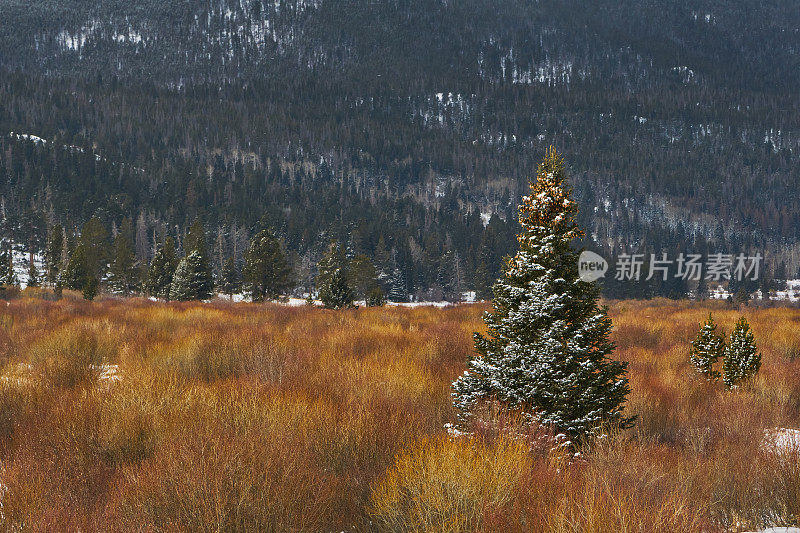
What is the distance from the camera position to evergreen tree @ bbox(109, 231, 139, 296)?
181 ft

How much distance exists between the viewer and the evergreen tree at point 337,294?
93.6ft

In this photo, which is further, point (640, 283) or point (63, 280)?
point (640, 283)

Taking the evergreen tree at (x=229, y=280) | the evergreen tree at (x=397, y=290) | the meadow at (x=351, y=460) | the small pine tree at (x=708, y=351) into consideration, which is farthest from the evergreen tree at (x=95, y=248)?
the small pine tree at (x=708, y=351)

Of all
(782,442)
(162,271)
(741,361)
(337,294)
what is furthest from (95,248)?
(782,442)

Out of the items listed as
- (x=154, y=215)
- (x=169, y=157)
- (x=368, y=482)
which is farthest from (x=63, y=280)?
(x=169, y=157)

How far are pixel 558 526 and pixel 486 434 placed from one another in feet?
6.69

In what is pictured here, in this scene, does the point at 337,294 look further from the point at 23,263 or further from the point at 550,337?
the point at 23,263

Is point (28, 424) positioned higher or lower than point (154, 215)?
lower

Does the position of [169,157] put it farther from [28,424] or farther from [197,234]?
[28,424]

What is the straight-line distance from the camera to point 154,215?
11069cm

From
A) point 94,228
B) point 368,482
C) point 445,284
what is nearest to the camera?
point 368,482

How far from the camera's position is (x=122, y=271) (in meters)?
55.1

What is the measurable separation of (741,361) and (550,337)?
664cm

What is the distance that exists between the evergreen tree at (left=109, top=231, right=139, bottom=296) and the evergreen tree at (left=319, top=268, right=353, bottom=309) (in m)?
37.6
